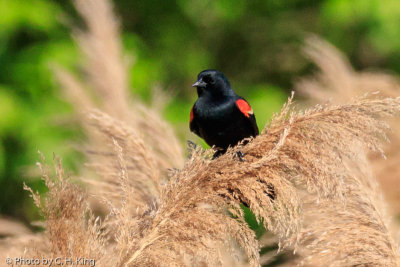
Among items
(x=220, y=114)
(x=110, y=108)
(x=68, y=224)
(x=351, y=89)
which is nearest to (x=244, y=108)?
(x=220, y=114)

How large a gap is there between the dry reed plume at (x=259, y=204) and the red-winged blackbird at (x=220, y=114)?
2.70ft

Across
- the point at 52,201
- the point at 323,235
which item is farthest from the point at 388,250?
the point at 52,201

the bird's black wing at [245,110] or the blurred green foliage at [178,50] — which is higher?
the blurred green foliage at [178,50]

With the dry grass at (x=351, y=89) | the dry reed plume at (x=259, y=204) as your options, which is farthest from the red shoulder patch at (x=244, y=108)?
the dry reed plume at (x=259, y=204)

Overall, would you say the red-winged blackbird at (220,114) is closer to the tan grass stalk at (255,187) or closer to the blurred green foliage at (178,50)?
the tan grass stalk at (255,187)

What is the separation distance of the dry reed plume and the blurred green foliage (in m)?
3.01

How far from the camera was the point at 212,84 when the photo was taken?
2.66 metres

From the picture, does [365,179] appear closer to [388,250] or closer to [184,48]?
[388,250]

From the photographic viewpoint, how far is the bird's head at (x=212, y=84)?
2656 mm

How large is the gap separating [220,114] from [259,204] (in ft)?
3.44

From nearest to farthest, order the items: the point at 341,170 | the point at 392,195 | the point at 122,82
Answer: the point at 341,170 → the point at 122,82 → the point at 392,195

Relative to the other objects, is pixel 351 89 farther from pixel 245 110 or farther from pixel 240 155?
pixel 240 155

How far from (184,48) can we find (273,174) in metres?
5.84

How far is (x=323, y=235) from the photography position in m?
1.64
